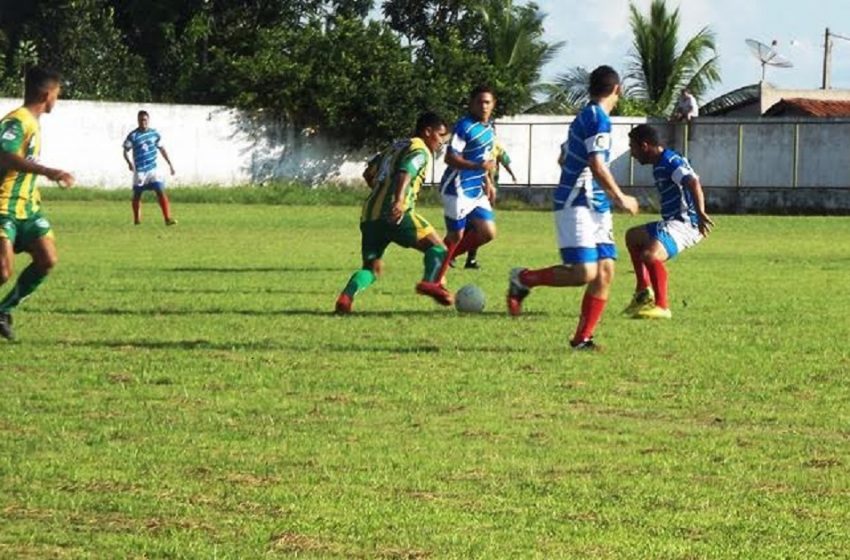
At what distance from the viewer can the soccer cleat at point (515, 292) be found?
46.6ft

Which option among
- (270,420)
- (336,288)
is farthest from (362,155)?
(270,420)

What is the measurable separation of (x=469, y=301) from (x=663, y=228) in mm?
1655

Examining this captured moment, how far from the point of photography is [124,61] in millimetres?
54656

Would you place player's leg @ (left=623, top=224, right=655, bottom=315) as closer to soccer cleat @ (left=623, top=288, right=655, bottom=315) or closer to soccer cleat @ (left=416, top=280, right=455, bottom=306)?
soccer cleat @ (left=623, top=288, right=655, bottom=315)

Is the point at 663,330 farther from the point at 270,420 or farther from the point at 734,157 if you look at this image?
the point at 734,157

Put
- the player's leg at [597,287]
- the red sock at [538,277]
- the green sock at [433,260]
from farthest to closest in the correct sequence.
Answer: the green sock at [433,260]
the red sock at [538,277]
the player's leg at [597,287]

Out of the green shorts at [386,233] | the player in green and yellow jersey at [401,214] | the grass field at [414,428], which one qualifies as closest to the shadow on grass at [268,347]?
the grass field at [414,428]

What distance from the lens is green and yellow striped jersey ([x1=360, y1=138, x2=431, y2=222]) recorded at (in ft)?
47.3

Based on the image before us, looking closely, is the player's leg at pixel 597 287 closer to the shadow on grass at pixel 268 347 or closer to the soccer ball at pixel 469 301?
the shadow on grass at pixel 268 347

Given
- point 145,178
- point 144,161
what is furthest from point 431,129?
point 144,161

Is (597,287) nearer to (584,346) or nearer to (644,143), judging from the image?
(584,346)

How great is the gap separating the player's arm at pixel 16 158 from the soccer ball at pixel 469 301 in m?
3.94

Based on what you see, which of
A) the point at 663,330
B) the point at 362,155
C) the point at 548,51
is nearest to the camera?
the point at 663,330

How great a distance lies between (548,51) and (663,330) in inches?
1858
